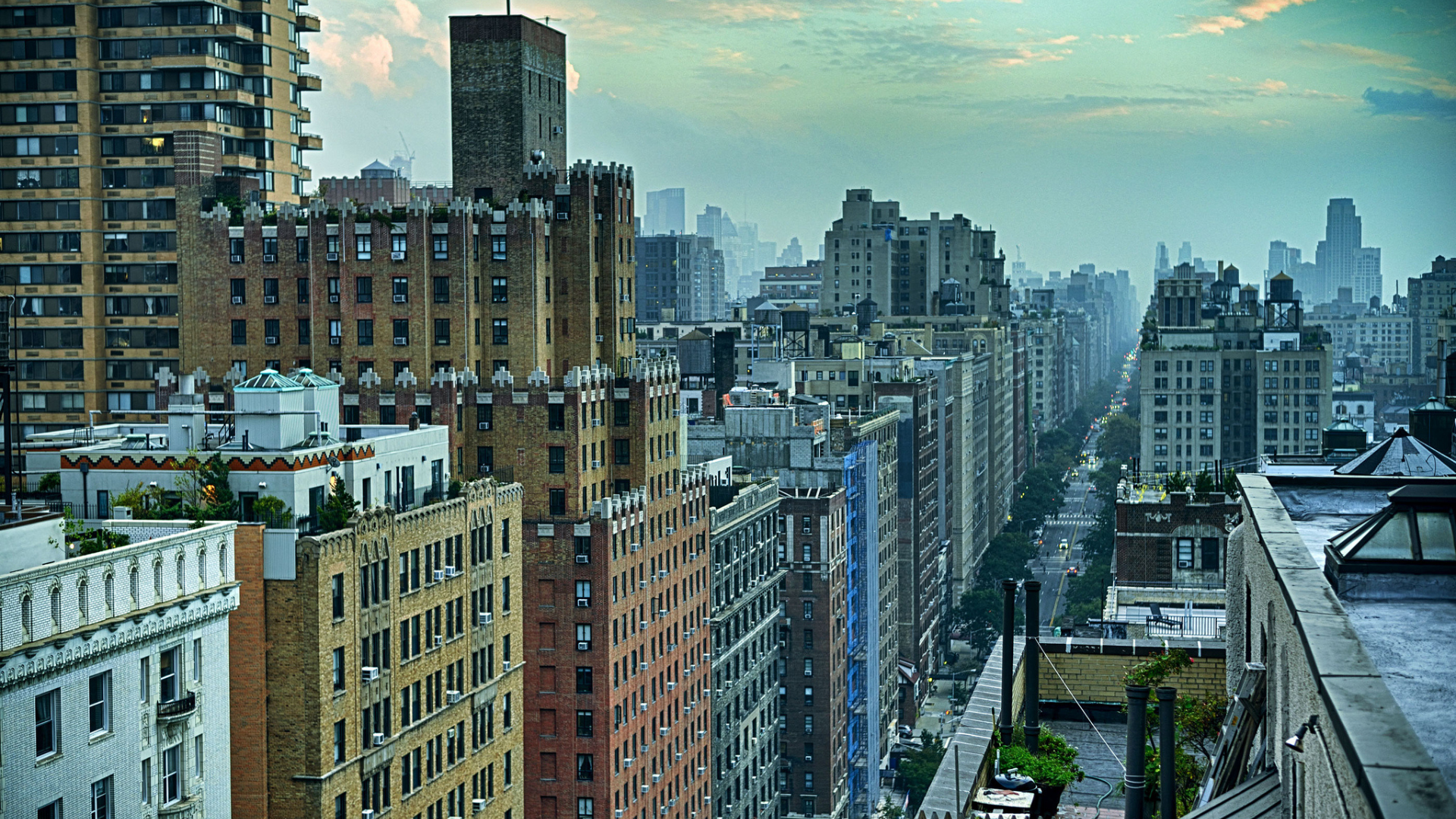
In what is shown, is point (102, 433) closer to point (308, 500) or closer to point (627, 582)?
point (308, 500)

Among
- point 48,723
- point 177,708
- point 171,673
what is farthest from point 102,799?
point 171,673

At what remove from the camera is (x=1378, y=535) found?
87.0 feet

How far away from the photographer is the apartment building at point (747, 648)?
409 ft

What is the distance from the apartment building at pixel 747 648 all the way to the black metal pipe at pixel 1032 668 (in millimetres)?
73935

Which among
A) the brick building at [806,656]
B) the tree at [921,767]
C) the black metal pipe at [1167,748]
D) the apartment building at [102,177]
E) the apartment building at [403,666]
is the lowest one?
the tree at [921,767]

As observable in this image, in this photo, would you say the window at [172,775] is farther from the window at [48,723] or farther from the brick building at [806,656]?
the brick building at [806,656]

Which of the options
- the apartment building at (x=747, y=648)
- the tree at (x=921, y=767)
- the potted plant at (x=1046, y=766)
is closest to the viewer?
the potted plant at (x=1046, y=766)

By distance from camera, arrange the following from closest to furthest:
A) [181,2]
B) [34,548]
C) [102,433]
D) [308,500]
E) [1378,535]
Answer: [1378,535], [34,548], [308,500], [102,433], [181,2]

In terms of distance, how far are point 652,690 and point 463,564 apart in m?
33.2

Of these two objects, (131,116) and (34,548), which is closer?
(34,548)

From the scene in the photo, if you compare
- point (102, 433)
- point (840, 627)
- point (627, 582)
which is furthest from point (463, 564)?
point (840, 627)

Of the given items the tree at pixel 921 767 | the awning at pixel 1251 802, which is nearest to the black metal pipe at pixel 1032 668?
the awning at pixel 1251 802

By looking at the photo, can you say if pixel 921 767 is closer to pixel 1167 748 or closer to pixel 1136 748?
pixel 1167 748

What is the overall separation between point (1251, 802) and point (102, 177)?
104m
